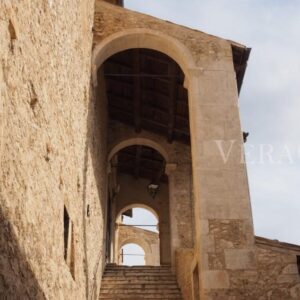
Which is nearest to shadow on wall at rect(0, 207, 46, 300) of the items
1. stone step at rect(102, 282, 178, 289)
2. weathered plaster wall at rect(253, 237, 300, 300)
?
weathered plaster wall at rect(253, 237, 300, 300)

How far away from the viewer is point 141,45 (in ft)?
32.8

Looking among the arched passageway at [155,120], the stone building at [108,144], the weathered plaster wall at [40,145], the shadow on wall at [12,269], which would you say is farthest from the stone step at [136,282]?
the shadow on wall at [12,269]

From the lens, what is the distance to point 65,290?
5.91 m

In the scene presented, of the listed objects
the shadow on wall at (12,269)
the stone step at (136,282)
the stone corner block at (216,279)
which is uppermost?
the stone step at (136,282)

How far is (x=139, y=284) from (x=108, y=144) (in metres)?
4.47

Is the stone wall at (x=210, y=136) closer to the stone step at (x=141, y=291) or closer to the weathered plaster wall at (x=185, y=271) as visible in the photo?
the weathered plaster wall at (x=185, y=271)

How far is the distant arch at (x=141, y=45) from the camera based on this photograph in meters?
9.52

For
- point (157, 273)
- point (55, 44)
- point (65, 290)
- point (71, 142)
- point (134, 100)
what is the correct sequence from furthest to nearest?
point (134, 100)
point (157, 273)
point (71, 142)
point (65, 290)
point (55, 44)

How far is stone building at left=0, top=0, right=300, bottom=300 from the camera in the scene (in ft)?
12.9

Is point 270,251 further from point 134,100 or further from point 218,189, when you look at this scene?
point 134,100

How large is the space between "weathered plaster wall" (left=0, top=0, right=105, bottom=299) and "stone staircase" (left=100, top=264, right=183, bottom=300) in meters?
2.78

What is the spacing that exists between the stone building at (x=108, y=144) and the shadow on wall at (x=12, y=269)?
0.01 m

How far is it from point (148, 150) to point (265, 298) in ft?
31.0

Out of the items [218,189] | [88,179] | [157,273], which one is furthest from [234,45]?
[157,273]
